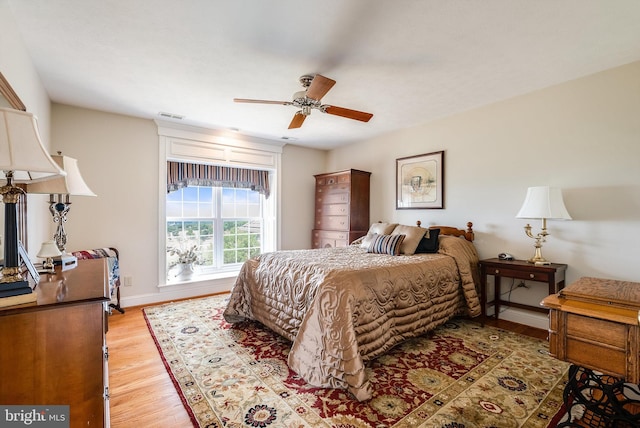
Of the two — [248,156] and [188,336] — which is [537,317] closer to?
[188,336]

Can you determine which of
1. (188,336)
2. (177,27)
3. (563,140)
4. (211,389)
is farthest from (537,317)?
(177,27)

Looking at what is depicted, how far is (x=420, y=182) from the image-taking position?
404 cm

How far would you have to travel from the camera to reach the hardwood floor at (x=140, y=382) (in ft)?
5.49

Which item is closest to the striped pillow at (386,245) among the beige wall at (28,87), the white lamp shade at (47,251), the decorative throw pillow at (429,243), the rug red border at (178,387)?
the decorative throw pillow at (429,243)

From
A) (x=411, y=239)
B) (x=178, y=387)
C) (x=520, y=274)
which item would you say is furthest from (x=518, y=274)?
(x=178, y=387)

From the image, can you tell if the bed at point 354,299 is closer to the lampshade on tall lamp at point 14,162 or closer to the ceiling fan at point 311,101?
the ceiling fan at point 311,101

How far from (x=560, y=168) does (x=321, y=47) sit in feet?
8.56

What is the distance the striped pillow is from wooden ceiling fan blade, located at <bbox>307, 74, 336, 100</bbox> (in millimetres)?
1745

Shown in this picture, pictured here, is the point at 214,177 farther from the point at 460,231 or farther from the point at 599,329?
the point at 599,329

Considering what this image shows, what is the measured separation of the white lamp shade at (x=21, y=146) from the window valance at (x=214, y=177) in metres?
3.24

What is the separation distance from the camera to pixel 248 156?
4.70 meters

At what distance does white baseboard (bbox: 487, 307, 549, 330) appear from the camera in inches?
117

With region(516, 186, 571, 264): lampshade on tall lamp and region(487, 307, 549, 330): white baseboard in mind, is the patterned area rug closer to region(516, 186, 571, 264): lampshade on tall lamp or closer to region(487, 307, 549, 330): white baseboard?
region(487, 307, 549, 330): white baseboard

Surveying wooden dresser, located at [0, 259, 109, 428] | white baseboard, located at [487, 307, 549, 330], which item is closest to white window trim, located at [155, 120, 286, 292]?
wooden dresser, located at [0, 259, 109, 428]
